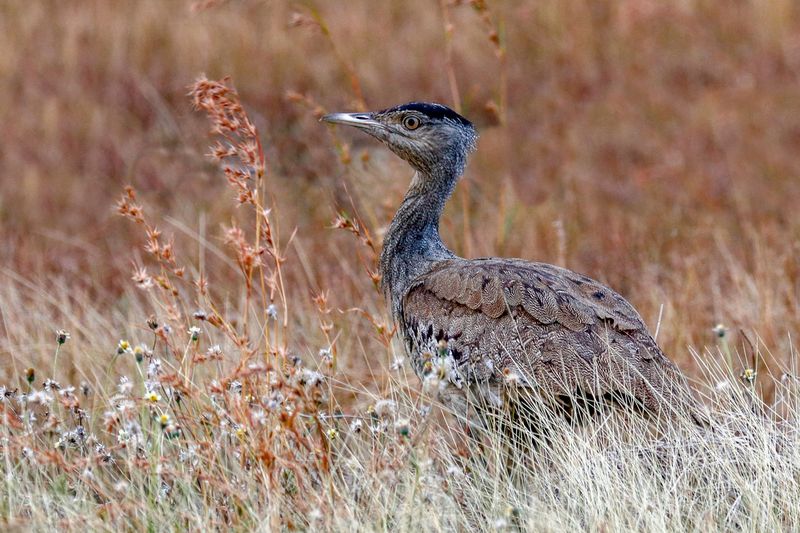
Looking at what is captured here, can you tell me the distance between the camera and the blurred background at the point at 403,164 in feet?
22.5

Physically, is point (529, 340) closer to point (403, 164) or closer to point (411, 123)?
point (411, 123)

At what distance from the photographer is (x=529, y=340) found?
449cm

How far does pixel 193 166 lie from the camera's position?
380 inches

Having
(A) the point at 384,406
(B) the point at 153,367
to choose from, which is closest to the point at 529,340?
(A) the point at 384,406

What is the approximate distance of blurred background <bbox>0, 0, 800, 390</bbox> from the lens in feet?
22.5

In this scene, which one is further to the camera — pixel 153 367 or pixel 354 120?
pixel 354 120

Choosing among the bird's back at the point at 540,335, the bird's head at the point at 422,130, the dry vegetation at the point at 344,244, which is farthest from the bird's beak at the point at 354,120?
the bird's back at the point at 540,335

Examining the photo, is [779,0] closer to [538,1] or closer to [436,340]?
[538,1]

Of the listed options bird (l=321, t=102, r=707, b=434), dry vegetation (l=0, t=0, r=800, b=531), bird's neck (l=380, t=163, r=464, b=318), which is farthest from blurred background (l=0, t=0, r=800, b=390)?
bird (l=321, t=102, r=707, b=434)

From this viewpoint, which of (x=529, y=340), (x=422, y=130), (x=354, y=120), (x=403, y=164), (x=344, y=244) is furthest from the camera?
(x=403, y=164)

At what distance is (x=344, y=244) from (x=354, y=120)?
3.05 metres

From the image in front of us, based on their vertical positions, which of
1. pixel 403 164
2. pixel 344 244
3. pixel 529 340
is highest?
pixel 529 340

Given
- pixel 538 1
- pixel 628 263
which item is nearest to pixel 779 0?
pixel 538 1

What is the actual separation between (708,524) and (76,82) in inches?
353
